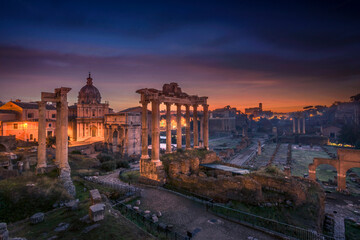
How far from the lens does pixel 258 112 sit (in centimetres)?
16888

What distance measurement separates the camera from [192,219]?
1074cm

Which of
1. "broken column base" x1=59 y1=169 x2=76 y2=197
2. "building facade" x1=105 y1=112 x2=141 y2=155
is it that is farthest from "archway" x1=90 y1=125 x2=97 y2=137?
"broken column base" x1=59 y1=169 x2=76 y2=197

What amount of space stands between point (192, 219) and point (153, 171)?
7.08 meters

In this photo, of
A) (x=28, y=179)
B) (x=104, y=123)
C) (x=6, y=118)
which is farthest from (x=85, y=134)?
(x=28, y=179)

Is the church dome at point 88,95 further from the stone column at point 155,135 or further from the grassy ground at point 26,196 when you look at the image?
the grassy ground at point 26,196

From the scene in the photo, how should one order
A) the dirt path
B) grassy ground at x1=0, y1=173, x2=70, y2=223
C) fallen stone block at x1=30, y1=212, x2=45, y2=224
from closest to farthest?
fallen stone block at x1=30, y1=212, x2=45, y2=224
the dirt path
grassy ground at x1=0, y1=173, x2=70, y2=223

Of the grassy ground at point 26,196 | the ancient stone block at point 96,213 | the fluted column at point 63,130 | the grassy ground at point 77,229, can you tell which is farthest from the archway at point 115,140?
the ancient stone block at point 96,213

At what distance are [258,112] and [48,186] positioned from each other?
6906 inches

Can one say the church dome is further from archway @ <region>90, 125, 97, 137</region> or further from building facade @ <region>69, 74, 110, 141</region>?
archway @ <region>90, 125, 97, 137</region>

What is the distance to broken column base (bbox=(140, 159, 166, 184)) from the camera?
655 inches

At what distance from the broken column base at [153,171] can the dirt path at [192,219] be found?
223 cm

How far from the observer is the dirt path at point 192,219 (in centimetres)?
930

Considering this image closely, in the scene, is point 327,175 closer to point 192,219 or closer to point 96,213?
point 192,219

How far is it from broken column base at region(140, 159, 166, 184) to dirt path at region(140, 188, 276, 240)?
2.23 m
